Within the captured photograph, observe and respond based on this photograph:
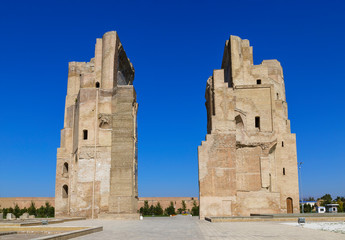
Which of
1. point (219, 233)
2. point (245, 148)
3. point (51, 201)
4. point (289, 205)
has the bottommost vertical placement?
point (51, 201)

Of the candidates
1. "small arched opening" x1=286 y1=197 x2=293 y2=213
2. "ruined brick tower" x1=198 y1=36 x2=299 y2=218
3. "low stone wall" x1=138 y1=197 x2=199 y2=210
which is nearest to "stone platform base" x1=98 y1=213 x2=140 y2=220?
"ruined brick tower" x1=198 y1=36 x2=299 y2=218

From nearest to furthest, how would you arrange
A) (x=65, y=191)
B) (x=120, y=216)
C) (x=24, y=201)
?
(x=120, y=216)
(x=65, y=191)
(x=24, y=201)

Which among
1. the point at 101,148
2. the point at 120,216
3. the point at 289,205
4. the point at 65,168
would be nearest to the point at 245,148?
the point at 289,205

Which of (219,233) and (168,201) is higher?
(219,233)

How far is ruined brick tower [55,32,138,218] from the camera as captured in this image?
77.9 feet

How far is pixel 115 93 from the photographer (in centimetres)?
2564

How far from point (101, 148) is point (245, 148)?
9.53 m

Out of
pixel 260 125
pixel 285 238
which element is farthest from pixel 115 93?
pixel 285 238

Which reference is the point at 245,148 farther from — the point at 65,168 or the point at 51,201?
the point at 51,201

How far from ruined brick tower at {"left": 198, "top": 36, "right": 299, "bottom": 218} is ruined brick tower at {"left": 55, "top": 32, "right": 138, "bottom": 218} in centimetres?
502

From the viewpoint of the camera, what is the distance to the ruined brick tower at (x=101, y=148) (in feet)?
77.9

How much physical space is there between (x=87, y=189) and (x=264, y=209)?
11.3 metres

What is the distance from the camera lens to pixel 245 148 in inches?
966

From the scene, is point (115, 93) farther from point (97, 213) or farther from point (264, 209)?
point (264, 209)
